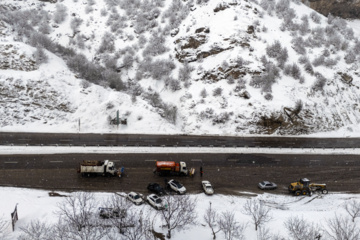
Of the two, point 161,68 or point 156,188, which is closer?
point 156,188

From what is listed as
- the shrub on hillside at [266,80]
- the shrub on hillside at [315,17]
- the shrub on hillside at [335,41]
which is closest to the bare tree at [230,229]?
the shrub on hillside at [266,80]

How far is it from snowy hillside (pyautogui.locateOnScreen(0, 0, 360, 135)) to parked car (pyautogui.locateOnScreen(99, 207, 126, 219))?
78.1 feet

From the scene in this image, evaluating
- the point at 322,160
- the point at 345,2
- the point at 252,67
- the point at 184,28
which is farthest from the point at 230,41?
the point at 345,2

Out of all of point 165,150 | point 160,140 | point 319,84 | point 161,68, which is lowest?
point 165,150

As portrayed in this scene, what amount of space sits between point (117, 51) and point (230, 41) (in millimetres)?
28203

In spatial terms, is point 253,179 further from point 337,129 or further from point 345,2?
point 345,2

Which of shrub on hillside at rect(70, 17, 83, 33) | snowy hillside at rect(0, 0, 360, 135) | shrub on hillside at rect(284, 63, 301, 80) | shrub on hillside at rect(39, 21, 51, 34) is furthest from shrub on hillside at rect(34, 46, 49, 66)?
shrub on hillside at rect(284, 63, 301, 80)

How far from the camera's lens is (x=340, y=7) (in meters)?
90.1

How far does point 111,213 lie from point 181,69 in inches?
1625

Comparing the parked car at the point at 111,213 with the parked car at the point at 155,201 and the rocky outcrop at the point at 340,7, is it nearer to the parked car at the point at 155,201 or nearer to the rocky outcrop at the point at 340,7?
the parked car at the point at 155,201

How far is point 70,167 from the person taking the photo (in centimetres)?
3412

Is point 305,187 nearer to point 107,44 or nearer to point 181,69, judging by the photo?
point 181,69

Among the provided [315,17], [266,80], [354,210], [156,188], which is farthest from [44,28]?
[354,210]

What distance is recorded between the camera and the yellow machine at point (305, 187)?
31188 millimetres
